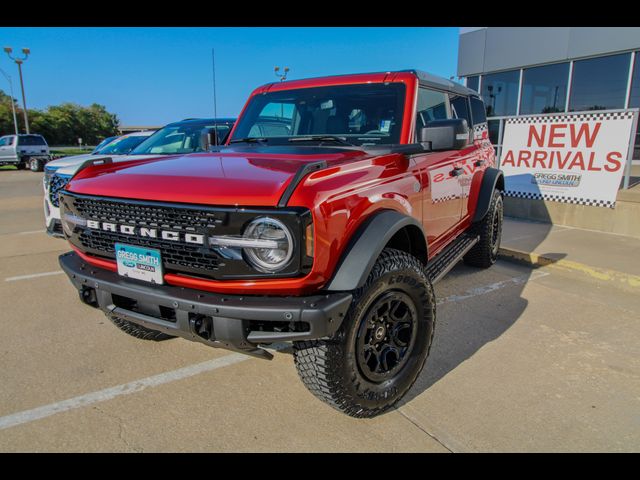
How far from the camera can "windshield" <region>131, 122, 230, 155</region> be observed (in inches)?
262

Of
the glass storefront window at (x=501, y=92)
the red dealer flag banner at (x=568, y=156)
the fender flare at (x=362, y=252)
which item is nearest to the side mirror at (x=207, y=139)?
the fender flare at (x=362, y=252)

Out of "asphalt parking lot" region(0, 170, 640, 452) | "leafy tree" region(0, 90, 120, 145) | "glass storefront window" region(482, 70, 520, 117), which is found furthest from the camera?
"leafy tree" region(0, 90, 120, 145)

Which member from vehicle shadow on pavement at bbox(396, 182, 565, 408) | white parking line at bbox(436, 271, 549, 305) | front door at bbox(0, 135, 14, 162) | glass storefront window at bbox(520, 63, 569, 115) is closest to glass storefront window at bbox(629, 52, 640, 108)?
glass storefront window at bbox(520, 63, 569, 115)

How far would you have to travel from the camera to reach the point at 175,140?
22.5 ft

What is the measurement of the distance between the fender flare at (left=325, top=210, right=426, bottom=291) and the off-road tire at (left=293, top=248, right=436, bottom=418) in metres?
0.13

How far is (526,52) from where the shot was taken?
1244cm

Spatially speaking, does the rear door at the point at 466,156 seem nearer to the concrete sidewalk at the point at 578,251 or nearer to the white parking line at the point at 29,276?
the concrete sidewalk at the point at 578,251

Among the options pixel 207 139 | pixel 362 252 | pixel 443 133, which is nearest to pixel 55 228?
pixel 207 139

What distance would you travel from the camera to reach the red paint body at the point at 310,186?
6.94 ft

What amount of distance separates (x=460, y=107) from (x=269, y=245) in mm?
3139

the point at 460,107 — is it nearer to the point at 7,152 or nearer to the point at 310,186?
the point at 310,186

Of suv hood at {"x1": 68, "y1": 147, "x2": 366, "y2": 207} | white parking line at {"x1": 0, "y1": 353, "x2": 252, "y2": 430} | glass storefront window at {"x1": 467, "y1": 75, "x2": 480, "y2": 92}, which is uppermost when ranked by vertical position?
glass storefront window at {"x1": 467, "y1": 75, "x2": 480, "y2": 92}

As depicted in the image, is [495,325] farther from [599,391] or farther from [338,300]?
[338,300]

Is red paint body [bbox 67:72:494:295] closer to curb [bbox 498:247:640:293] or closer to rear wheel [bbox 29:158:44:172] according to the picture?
curb [bbox 498:247:640:293]
